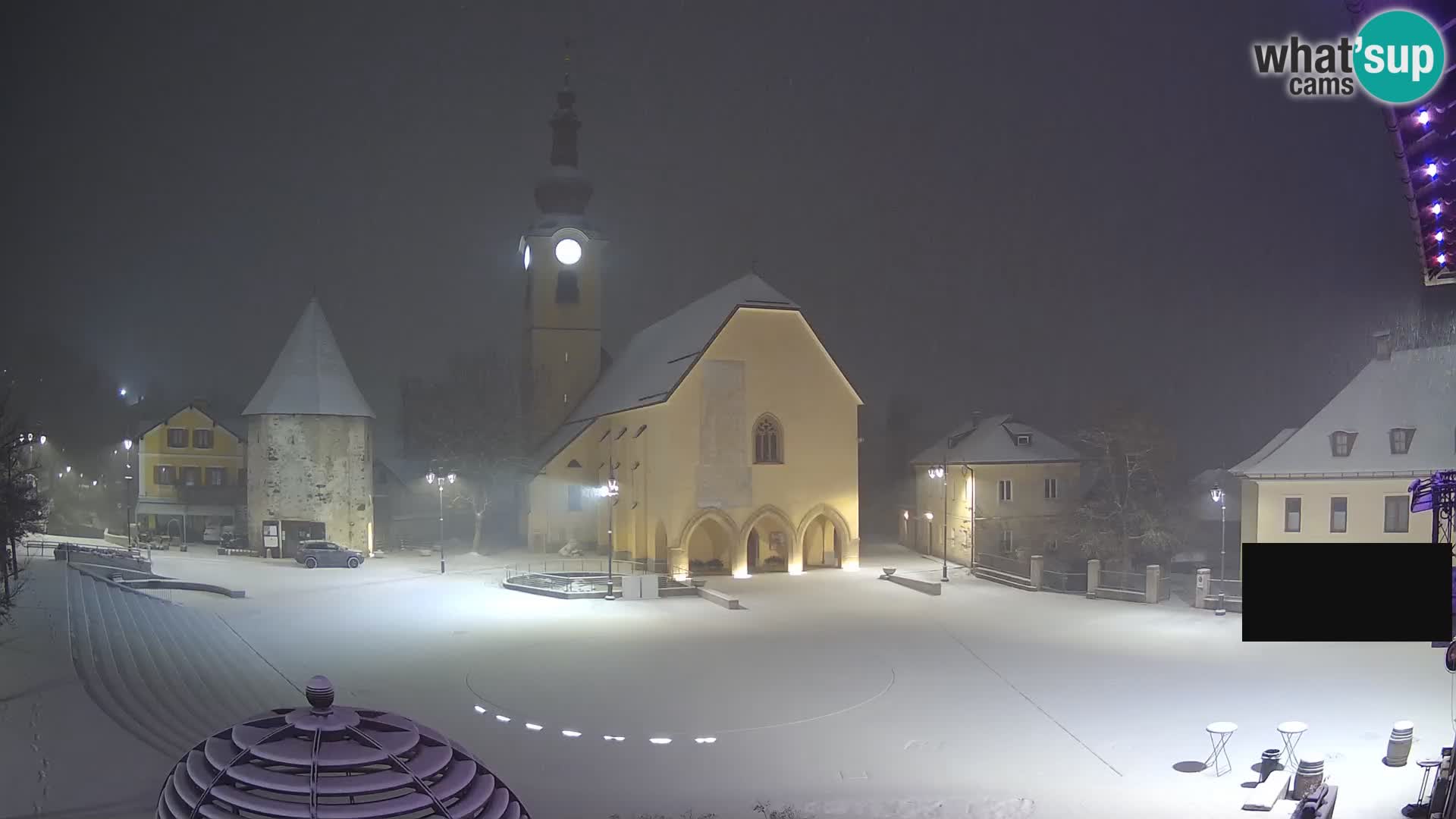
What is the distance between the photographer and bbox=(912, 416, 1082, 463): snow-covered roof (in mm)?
38656

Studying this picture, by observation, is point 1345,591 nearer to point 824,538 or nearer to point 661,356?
point 824,538

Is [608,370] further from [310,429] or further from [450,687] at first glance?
[450,687]

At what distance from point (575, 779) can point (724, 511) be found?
876 inches

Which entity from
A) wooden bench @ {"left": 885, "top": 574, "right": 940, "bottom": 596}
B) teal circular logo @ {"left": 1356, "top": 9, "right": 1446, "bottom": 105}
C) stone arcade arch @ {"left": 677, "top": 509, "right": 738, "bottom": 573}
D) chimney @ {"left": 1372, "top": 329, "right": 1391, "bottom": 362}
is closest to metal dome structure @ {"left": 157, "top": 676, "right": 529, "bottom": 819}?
teal circular logo @ {"left": 1356, "top": 9, "right": 1446, "bottom": 105}

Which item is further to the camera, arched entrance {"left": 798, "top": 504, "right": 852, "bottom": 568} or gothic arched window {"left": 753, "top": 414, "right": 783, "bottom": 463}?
arched entrance {"left": 798, "top": 504, "right": 852, "bottom": 568}

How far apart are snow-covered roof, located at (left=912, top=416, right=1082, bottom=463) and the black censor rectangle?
27.8 metres

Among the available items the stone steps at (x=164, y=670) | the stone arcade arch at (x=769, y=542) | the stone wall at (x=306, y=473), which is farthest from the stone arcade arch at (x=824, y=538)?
the stone steps at (x=164, y=670)

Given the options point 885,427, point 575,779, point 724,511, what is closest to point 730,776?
point 575,779

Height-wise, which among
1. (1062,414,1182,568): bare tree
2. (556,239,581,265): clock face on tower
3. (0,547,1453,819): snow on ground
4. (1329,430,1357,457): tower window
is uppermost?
(556,239,581,265): clock face on tower

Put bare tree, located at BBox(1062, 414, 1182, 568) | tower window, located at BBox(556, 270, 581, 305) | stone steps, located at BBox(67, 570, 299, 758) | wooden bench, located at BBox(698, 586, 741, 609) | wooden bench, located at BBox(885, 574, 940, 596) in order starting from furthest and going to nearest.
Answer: tower window, located at BBox(556, 270, 581, 305)
bare tree, located at BBox(1062, 414, 1182, 568)
wooden bench, located at BBox(885, 574, 940, 596)
wooden bench, located at BBox(698, 586, 741, 609)
stone steps, located at BBox(67, 570, 299, 758)

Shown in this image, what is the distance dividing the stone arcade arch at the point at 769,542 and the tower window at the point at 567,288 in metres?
18.3

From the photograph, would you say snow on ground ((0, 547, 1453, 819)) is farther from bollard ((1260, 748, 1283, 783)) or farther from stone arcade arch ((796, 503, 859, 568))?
stone arcade arch ((796, 503, 859, 568))

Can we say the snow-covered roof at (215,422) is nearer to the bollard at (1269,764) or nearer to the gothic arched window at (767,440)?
the gothic arched window at (767,440)

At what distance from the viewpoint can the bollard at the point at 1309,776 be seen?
1091 cm
